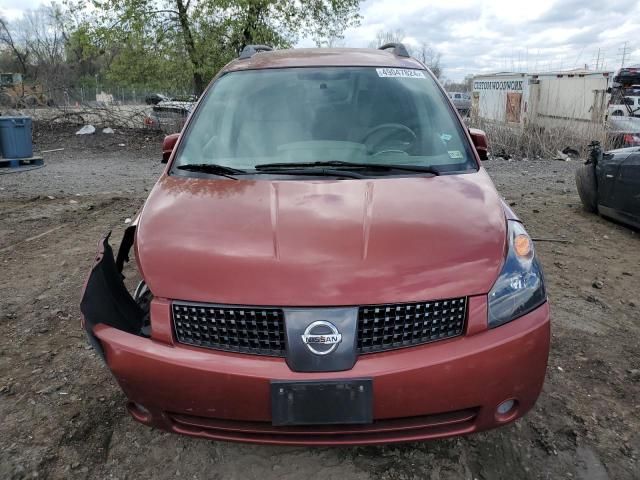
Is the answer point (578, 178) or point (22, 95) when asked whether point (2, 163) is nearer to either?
point (22, 95)

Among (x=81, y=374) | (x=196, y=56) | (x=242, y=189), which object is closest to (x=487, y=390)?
(x=242, y=189)

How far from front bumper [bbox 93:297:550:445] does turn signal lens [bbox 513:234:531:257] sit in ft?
0.90

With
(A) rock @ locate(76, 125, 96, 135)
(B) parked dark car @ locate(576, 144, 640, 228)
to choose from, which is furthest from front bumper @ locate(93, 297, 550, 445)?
(A) rock @ locate(76, 125, 96, 135)

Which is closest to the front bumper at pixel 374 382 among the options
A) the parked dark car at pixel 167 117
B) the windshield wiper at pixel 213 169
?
the windshield wiper at pixel 213 169

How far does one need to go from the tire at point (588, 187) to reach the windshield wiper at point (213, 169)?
5478mm

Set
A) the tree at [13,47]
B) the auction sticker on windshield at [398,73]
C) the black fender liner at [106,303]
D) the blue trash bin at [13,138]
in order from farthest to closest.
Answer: the tree at [13,47]
the blue trash bin at [13,138]
the auction sticker on windshield at [398,73]
the black fender liner at [106,303]

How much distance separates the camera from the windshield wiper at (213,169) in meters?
2.82

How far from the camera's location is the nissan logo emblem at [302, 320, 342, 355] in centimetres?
189

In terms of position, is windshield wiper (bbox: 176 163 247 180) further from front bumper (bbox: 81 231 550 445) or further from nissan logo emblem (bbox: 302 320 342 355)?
nissan logo emblem (bbox: 302 320 342 355)

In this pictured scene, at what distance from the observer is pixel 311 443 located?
1988 millimetres

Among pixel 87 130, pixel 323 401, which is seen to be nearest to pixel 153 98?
pixel 87 130

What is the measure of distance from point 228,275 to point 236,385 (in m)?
0.40

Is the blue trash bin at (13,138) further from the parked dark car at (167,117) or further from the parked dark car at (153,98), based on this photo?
the parked dark car at (153,98)

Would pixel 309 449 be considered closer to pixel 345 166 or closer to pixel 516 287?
pixel 516 287
